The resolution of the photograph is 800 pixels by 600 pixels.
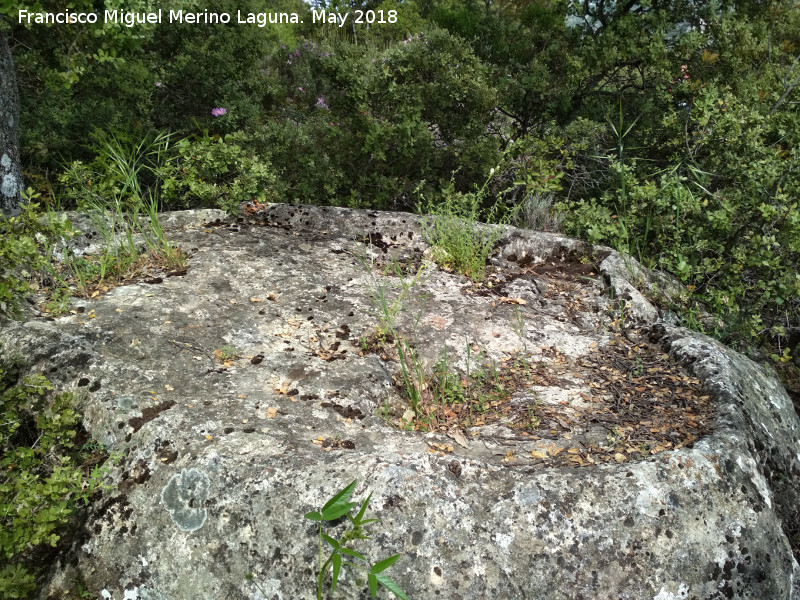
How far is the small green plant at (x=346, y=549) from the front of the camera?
74.0 inches

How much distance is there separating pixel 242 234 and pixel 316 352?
160cm

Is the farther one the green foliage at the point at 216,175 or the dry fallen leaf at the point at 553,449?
the green foliage at the point at 216,175

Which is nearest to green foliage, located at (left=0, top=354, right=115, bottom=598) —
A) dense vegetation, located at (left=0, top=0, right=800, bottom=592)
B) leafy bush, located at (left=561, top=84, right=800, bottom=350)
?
dense vegetation, located at (left=0, top=0, right=800, bottom=592)

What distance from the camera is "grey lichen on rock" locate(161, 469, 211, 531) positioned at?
2.16m

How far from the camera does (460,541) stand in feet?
6.78

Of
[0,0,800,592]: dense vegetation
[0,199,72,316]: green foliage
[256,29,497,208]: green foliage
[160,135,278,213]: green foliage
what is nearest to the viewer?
[0,199,72,316]: green foliage

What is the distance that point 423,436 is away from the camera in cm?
261

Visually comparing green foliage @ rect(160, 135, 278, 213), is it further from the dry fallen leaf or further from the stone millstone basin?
the dry fallen leaf

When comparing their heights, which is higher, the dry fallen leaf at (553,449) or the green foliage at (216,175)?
the green foliage at (216,175)

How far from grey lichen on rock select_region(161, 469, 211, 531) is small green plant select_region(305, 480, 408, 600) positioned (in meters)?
0.45

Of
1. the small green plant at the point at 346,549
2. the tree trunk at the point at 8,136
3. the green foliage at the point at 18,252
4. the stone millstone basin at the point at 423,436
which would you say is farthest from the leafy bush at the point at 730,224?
the tree trunk at the point at 8,136

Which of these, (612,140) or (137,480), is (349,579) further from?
(612,140)

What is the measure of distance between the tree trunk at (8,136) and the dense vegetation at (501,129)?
25cm

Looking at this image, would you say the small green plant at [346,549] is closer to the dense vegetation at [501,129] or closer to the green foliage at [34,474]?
the green foliage at [34,474]
